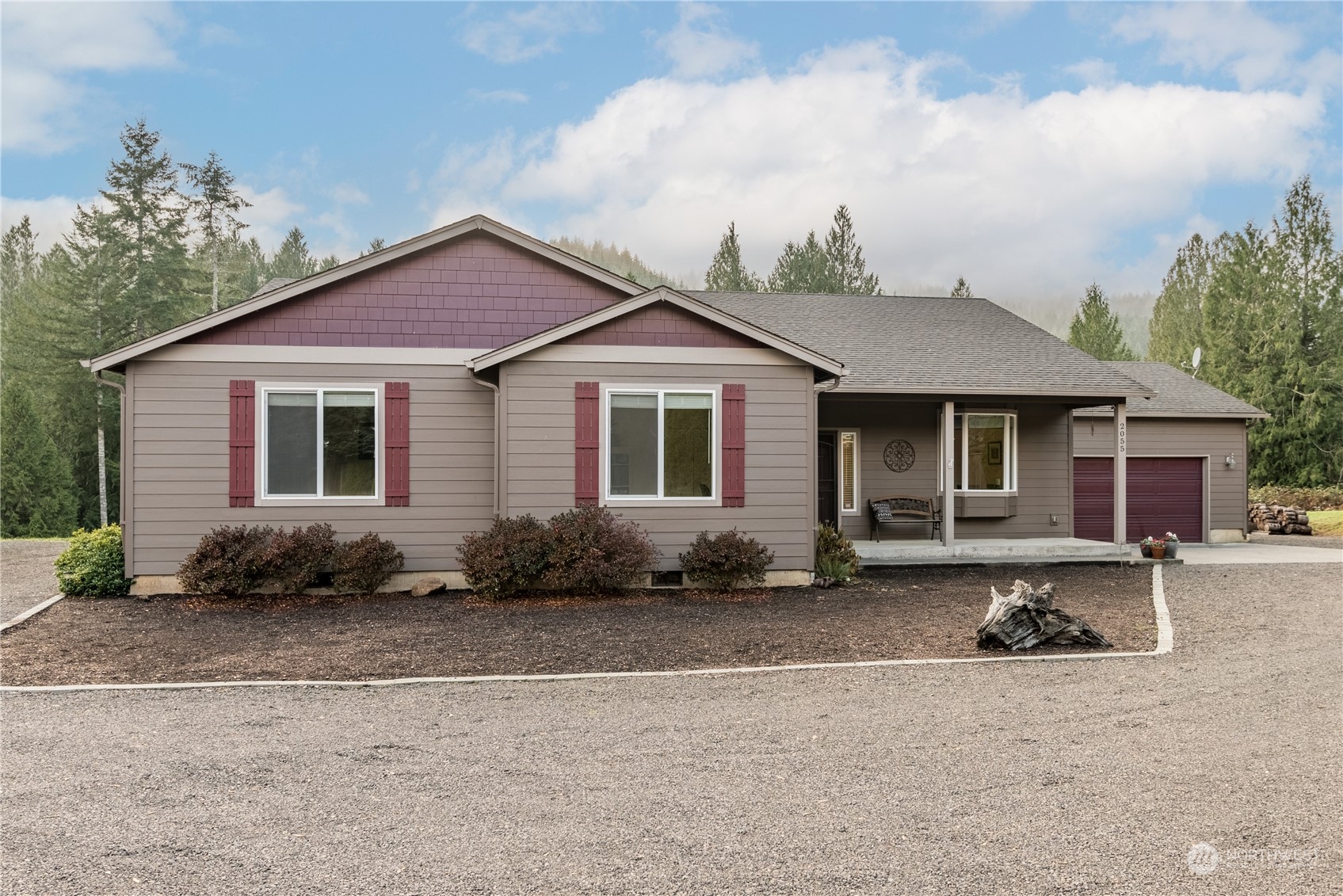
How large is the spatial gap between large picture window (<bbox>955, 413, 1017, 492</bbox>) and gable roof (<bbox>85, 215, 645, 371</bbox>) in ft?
22.7

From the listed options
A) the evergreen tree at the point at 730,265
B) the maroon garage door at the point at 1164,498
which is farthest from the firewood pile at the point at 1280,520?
the evergreen tree at the point at 730,265

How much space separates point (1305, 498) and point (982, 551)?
779 inches

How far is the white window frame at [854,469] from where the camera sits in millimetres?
15648

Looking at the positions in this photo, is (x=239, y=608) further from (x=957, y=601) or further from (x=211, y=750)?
(x=957, y=601)

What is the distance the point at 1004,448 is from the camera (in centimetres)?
1606

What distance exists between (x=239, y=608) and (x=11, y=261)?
49.5 m

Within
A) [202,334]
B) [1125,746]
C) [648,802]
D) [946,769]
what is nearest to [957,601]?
[1125,746]

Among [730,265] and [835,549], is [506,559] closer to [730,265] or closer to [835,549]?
[835,549]

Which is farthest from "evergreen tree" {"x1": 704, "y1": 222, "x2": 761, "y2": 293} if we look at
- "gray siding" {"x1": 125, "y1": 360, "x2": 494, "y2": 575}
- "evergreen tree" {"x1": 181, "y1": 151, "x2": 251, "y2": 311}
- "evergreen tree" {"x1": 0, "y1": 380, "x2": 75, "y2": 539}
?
"gray siding" {"x1": 125, "y1": 360, "x2": 494, "y2": 575}

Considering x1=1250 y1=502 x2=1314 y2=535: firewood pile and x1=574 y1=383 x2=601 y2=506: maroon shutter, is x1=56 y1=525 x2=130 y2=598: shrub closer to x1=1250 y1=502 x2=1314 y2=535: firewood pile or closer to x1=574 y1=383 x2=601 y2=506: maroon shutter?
x1=574 y1=383 x2=601 y2=506: maroon shutter

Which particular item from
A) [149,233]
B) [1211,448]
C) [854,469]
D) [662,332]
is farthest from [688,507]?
[149,233]

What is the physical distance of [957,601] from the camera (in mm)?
10680

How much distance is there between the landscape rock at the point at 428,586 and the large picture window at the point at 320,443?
1.25 metres

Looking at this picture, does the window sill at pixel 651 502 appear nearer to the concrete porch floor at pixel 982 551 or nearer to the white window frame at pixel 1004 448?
the concrete porch floor at pixel 982 551
